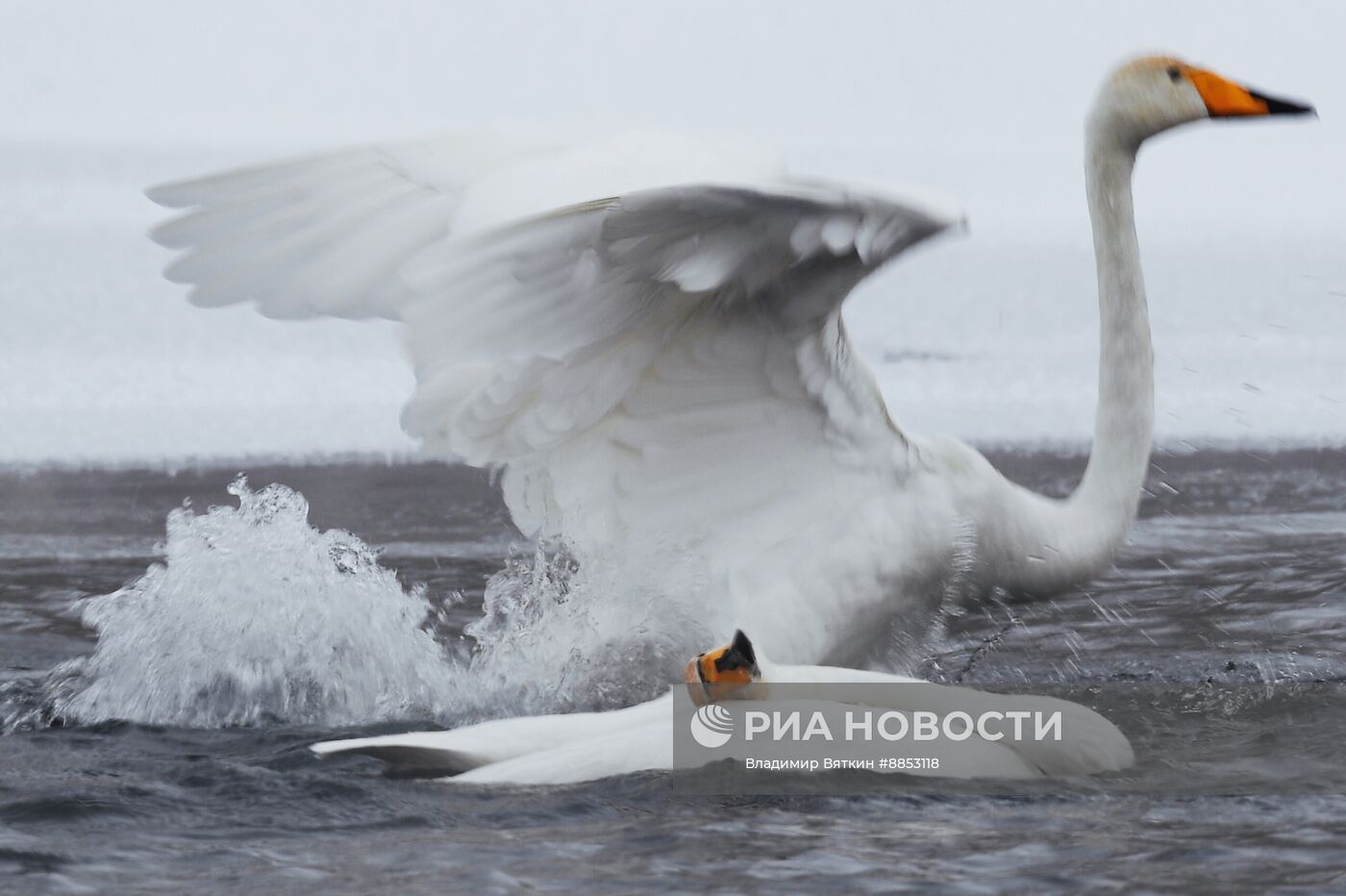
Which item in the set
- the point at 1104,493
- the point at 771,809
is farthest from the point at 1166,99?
the point at 771,809

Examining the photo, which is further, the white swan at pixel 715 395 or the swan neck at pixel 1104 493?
the swan neck at pixel 1104 493

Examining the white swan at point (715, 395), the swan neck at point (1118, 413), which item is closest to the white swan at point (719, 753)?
the white swan at point (715, 395)

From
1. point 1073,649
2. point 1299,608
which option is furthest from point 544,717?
point 1299,608

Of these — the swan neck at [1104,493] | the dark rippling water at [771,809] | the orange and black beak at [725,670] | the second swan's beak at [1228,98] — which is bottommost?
the dark rippling water at [771,809]

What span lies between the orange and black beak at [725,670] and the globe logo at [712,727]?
0.04 meters

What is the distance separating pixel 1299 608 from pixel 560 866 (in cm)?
509

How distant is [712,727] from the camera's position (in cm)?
540

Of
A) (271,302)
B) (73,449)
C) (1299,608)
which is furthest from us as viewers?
(73,449)

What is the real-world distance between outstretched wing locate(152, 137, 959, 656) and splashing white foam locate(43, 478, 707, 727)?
272mm

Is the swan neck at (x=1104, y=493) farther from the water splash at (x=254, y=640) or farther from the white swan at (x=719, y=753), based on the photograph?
the water splash at (x=254, y=640)

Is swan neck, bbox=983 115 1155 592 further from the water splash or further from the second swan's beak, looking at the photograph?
the water splash

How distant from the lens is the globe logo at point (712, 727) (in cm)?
539

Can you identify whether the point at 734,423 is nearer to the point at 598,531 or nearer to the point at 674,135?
the point at 598,531

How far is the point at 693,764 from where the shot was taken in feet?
17.6
